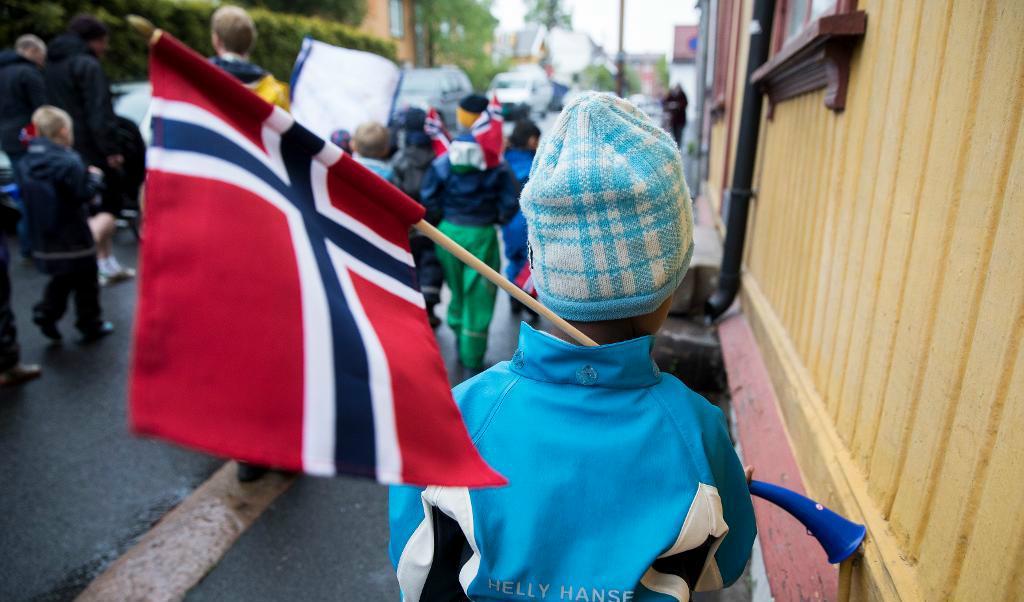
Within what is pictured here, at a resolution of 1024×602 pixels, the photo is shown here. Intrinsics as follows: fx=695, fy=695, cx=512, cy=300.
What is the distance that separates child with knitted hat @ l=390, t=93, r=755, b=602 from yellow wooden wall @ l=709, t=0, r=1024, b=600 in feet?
1.60

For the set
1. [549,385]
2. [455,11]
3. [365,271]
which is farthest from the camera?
[455,11]

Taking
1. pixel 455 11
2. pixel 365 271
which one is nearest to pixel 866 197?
pixel 365 271

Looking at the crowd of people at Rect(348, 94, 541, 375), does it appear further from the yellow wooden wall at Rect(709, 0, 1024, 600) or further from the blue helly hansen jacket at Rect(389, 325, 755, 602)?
the blue helly hansen jacket at Rect(389, 325, 755, 602)

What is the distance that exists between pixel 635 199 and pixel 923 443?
3.14 ft

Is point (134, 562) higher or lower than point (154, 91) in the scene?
lower

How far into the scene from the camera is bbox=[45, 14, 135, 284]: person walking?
247 inches

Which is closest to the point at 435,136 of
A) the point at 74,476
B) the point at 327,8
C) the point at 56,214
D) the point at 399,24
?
the point at 56,214

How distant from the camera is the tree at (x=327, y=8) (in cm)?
2230

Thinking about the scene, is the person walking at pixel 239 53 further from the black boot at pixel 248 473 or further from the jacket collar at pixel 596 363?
the jacket collar at pixel 596 363

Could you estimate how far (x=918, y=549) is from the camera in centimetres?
157

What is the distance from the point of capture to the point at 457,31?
113 feet

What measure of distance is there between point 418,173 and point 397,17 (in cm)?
2924

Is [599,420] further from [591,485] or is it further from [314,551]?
[314,551]

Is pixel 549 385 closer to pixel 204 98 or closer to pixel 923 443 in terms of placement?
pixel 204 98
